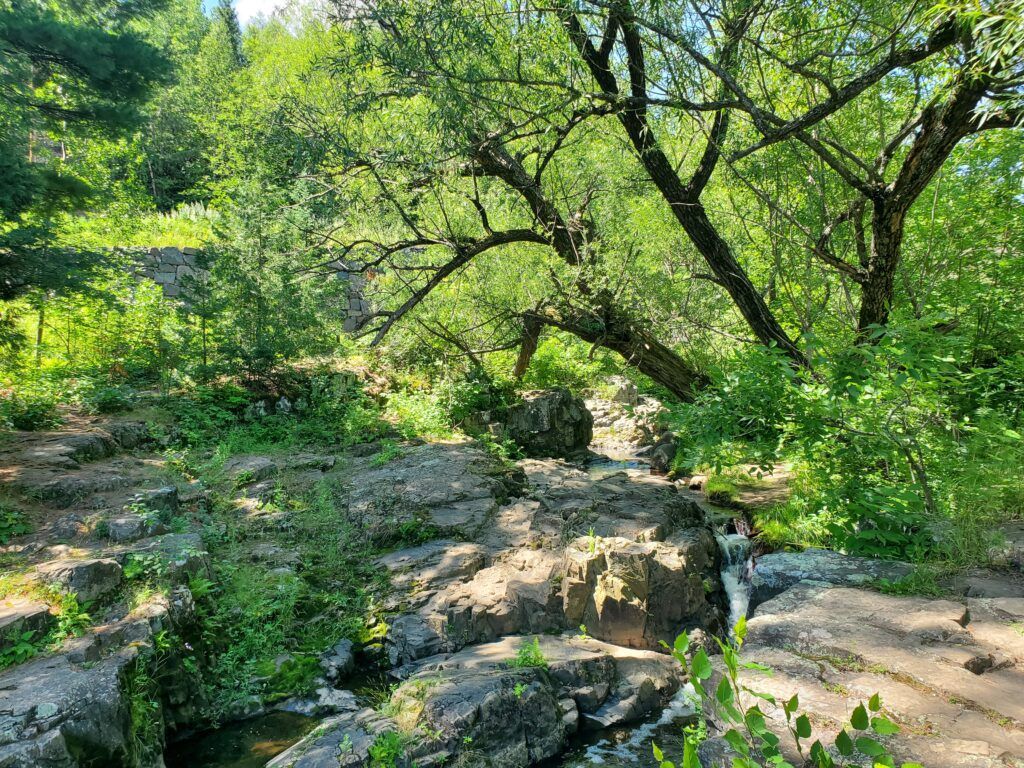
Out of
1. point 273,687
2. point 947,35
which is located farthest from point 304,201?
point 947,35

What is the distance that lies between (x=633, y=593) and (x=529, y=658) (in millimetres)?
1196

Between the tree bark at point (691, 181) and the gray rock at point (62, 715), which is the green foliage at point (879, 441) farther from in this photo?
the gray rock at point (62, 715)

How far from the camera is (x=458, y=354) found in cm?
1108

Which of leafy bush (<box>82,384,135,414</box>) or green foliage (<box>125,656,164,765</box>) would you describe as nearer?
green foliage (<box>125,656,164,765</box>)

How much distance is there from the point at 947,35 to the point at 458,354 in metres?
7.91

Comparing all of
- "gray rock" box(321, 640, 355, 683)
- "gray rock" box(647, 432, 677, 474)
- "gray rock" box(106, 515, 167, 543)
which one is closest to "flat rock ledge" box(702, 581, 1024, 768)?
"gray rock" box(321, 640, 355, 683)

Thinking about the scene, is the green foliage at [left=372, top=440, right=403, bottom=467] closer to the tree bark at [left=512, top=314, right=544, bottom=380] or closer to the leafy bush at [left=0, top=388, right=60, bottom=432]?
the tree bark at [left=512, top=314, right=544, bottom=380]

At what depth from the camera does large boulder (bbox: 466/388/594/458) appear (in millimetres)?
10891

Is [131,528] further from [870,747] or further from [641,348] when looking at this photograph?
[641,348]

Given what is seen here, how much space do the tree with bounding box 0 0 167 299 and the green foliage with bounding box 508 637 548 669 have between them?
5.35 metres

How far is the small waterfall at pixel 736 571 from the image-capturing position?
20.1 ft

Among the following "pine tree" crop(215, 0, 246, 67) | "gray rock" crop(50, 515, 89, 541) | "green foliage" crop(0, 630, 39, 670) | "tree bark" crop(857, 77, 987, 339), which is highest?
"pine tree" crop(215, 0, 246, 67)

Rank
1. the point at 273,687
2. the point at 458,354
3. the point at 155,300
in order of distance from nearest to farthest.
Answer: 1. the point at 273,687
2. the point at 155,300
3. the point at 458,354

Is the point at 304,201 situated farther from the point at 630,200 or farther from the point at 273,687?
the point at 273,687
